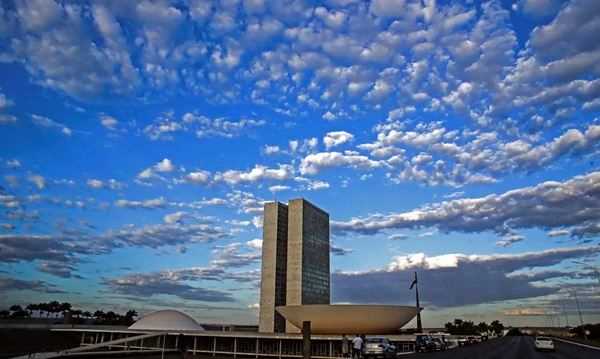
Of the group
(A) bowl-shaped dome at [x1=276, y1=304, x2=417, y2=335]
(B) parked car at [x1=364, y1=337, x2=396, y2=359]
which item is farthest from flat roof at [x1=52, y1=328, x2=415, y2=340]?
(B) parked car at [x1=364, y1=337, x2=396, y2=359]

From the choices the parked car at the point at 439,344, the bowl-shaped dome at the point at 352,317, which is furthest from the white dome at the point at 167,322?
the parked car at the point at 439,344

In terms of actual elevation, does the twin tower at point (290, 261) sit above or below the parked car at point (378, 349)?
above

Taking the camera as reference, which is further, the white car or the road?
the white car

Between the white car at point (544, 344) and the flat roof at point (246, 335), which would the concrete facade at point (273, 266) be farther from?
the white car at point (544, 344)

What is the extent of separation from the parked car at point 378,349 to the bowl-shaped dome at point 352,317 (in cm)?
5979

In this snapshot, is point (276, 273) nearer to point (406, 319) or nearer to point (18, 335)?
point (406, 319)

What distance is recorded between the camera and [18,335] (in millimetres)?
119000

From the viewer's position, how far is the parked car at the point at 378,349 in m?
37.8

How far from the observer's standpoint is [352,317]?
3922 inches

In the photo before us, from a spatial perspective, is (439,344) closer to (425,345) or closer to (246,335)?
(425,345)

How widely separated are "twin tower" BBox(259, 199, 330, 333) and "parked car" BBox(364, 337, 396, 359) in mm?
111523

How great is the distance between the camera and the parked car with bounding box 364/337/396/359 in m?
37.8

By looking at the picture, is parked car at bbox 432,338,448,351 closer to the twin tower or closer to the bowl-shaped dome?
the bowl-shaped dome

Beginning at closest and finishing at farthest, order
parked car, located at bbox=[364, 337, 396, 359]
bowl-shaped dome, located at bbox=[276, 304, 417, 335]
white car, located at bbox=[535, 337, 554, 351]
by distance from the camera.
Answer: parked car, located at bbox=[364, 337, 396, 359]
white car, located at bbox=[535, 337, 554, 351]
bowl-shaped dome, located at bbox=[276, 304, 417, 335]
